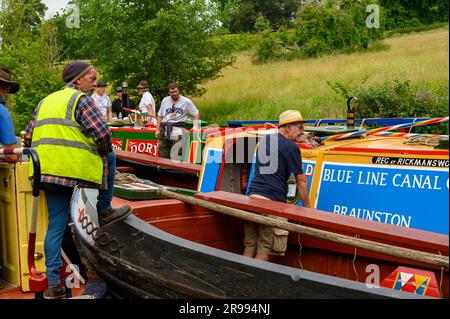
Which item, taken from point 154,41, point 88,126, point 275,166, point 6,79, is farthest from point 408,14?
point 88,126

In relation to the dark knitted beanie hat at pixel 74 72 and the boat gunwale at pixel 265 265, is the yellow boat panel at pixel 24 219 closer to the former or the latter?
the boat gunwale at pixel 265 265

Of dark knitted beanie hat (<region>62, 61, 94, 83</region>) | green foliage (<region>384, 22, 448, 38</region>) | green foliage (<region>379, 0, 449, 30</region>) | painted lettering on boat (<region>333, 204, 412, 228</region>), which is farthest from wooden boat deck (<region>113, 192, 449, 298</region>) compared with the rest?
green foliage (<region>379, 0, 449, 30</region>)

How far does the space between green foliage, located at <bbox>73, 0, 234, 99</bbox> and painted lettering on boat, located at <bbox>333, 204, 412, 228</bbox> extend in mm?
12413

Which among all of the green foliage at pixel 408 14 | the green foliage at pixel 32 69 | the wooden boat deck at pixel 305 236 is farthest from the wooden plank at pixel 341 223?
the green foliage at pixel 408 14

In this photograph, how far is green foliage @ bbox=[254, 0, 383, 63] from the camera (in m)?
23.8

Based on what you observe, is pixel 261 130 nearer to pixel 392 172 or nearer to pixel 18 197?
pixel 392 172

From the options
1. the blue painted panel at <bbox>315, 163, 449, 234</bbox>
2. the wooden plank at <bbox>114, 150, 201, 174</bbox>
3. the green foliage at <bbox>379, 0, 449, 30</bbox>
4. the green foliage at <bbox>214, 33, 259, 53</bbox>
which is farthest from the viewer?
the green foliage at <bbox>379, 0, 449, 30</bbox>

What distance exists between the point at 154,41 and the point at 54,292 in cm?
1317

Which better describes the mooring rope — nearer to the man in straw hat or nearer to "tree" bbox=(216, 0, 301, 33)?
the man in straw hat

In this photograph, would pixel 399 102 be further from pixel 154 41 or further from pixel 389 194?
pixel 389 194

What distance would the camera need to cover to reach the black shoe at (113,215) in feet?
14.1

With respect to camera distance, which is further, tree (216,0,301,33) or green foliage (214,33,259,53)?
tree (216,0,301,33)

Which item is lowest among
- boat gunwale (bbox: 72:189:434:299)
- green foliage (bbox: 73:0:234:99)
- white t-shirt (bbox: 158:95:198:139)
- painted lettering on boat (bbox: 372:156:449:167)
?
boat gunwale (bbox: 72:189:434:299)
